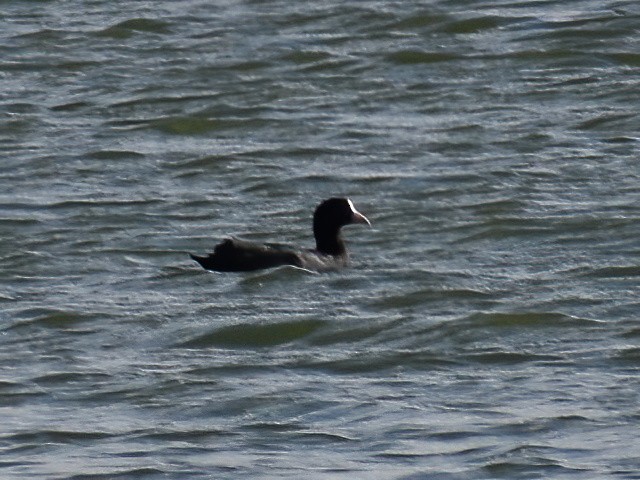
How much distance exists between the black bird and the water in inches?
4.6

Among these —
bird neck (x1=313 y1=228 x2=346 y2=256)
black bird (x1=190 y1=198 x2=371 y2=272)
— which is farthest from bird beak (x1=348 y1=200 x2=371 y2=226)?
bird neck (x1=313 y1=228 x2=346 y2=256)

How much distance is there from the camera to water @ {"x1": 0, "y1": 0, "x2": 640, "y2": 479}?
10531 mm

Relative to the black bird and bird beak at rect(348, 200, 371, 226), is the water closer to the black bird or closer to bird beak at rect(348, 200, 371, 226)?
the black bird

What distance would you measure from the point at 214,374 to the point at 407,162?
566 centimetres

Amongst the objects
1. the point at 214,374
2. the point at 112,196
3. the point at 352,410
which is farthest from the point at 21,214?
the point at 352,410

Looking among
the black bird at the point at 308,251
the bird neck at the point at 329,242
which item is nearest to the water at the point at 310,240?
the black bird at the point at 308,251

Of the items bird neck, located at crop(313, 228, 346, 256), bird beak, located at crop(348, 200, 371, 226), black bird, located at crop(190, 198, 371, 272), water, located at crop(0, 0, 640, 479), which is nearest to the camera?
water, located at crop(0, 0, 640, 479)

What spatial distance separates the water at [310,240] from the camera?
10.5 meters

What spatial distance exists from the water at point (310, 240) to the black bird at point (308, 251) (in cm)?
12

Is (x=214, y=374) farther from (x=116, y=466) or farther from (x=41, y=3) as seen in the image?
(x=41, y=3)

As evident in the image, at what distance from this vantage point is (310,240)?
15.5 meters

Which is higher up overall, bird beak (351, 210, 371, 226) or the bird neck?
bird beak (351, 210, 371, 226)

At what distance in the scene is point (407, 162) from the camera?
17172 millimetres

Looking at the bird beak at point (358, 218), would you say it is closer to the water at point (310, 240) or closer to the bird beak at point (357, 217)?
the bird beak at point (357, 217)
